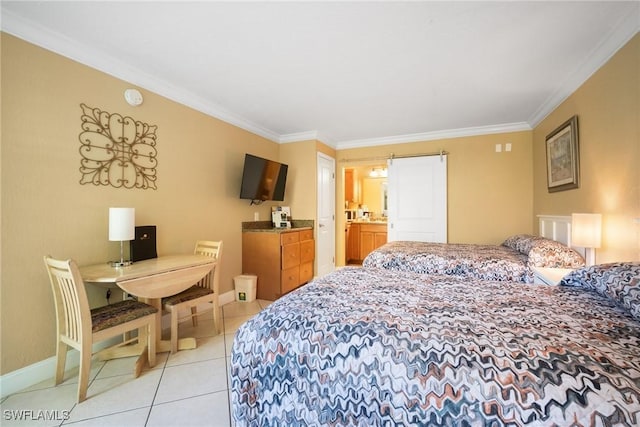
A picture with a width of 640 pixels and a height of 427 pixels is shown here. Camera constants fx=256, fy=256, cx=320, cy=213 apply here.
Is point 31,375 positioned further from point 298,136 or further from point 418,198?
point 418,198

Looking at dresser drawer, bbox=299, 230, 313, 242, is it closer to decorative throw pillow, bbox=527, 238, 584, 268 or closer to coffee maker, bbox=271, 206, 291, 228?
coffee maker, bbox=271, 206, 291, 228

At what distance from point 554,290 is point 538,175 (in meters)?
2.54

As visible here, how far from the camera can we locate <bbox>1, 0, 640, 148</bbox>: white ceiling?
5.14ft

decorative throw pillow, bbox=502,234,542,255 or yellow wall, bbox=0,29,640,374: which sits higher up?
yellow wall, bbox=0,29,640,374

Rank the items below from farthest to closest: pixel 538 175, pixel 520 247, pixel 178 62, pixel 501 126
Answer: pixel 501 126 → pixel 538 175 → pixel 520 247 → pixel 178 62

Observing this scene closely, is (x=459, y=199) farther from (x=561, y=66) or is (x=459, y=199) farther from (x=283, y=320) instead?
(x=283, y=320)

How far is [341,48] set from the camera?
1.91 meters

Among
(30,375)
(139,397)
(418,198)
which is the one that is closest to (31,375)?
(30,375)

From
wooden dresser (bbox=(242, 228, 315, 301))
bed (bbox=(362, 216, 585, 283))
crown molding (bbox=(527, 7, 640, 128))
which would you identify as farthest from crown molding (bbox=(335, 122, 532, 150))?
wooden dresser (bbox=(242, 228, 315, 301))

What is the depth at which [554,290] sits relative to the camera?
1.44m

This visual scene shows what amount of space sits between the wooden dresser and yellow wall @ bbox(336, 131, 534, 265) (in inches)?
94.6

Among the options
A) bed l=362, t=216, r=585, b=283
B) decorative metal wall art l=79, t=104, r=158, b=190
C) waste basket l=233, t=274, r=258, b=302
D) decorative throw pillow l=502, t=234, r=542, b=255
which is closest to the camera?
decorative metal wall art l=79, t=104, r=158, b=190

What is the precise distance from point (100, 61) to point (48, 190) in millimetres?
1069

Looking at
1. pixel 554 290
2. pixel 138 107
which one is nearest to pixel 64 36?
pixel 138 107
